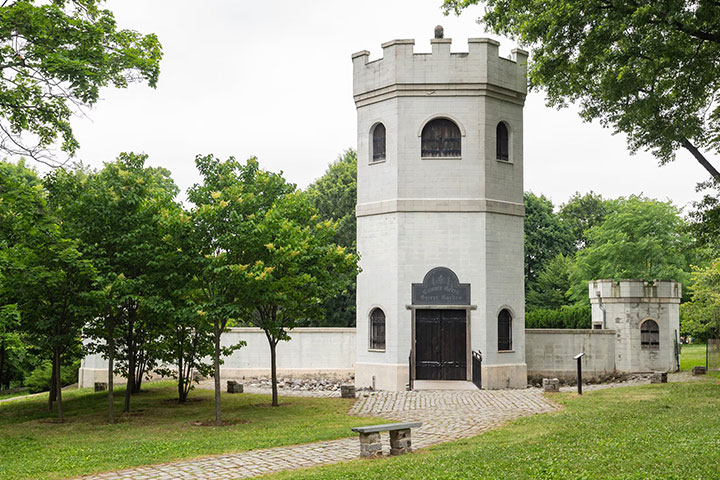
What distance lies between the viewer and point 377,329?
23.3m

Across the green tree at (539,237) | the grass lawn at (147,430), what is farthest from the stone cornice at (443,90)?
the green tree at (539,237)

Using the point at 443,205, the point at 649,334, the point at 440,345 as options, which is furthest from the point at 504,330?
the point at 649,334

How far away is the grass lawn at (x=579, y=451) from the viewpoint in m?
9.16

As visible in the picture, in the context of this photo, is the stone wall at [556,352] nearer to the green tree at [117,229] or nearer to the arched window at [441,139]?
the arched window at [441,139]

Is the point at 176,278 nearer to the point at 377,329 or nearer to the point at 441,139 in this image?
the point at 377,329

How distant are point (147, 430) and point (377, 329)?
31.5 feet

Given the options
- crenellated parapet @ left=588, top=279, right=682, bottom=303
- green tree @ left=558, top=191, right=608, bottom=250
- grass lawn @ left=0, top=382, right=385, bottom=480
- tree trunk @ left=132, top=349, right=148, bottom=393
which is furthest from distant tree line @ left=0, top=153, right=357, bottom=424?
green tree @ left=558, top=191, right=608, bottom=250

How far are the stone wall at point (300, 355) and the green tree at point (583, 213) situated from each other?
1517 inches

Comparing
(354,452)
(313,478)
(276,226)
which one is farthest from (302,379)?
(313,478)

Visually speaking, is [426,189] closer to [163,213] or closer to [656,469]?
[163,213]

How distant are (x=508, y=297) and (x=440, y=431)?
10120mm

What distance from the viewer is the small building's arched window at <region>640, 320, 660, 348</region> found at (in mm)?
26594

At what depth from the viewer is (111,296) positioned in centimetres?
1592

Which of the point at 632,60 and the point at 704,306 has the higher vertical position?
the point at 632,60
